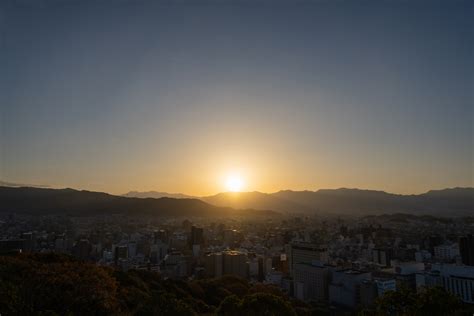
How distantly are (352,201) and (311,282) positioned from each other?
92.6 m

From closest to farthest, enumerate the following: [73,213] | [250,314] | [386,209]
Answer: [250,314] → [73,213] → [386,209]

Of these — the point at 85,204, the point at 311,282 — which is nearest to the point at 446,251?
the point at 311,282

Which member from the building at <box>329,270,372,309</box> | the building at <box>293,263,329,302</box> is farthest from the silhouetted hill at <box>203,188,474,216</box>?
the building at <box>329,270,372,309</box>

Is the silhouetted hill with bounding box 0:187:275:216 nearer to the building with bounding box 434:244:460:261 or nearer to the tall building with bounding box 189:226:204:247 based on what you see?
the tall building with bounding box 189:226:204:247

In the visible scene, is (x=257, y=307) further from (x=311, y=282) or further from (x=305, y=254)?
(x=305, y=254)

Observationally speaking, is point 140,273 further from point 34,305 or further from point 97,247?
point 97,247

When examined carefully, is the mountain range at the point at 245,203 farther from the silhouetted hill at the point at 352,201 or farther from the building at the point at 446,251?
the building at the point at 446,251

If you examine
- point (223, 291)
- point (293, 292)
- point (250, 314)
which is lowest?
point (293, 292)

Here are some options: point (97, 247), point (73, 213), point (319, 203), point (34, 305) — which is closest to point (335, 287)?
point (34, 305)

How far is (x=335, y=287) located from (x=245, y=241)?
71.3ft

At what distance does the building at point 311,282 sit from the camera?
2248cm

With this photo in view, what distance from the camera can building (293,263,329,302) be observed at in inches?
885

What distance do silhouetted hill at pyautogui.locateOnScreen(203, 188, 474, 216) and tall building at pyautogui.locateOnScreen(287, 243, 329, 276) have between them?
2795 inches

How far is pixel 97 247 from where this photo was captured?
3278 cm
